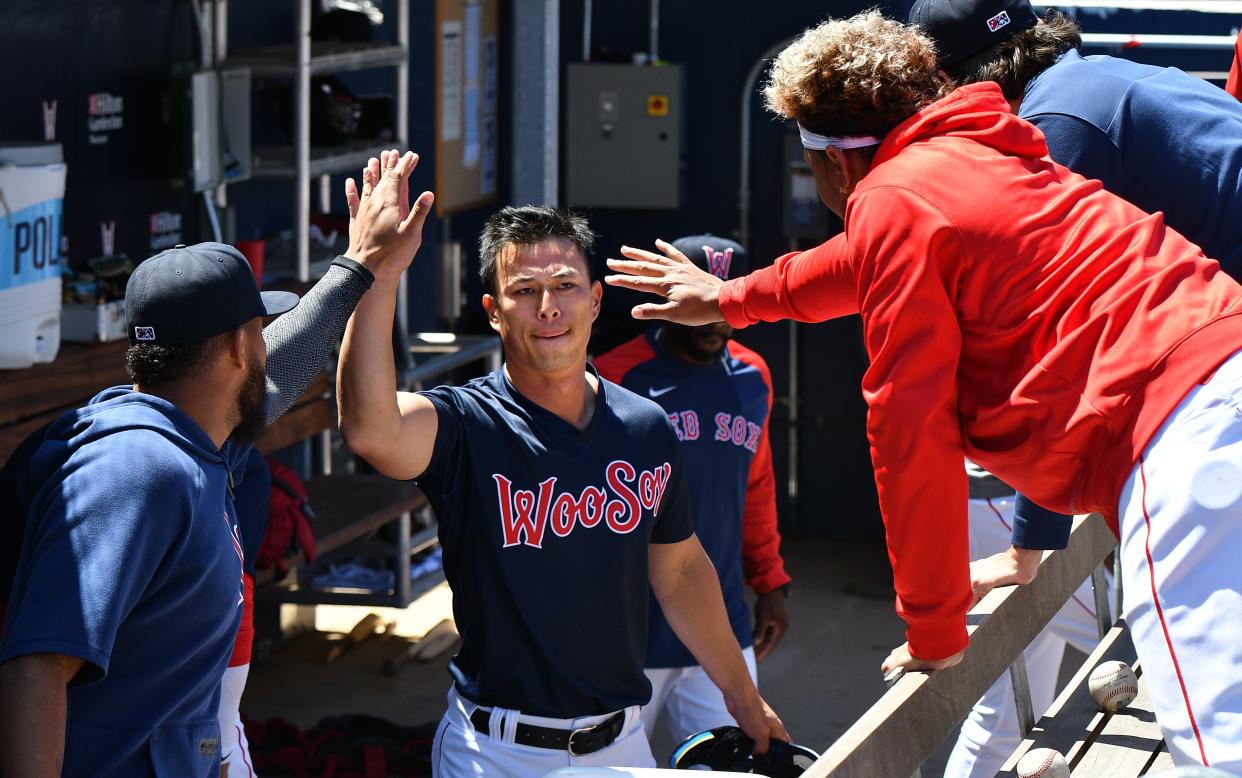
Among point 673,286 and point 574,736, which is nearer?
point 673,286

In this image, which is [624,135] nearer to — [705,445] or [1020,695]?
[705,445]

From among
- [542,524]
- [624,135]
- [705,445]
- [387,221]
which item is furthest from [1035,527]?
[624,135]

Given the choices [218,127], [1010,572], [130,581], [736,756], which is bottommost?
[736,756]

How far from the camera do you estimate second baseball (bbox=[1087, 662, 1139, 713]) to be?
3463 millimetres

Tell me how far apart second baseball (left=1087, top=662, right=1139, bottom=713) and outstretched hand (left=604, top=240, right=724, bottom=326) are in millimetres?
1226

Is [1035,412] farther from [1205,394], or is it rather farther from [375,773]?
[375,773]

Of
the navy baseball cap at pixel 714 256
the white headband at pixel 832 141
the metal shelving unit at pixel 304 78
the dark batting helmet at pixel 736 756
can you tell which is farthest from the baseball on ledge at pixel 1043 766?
the metal shelving unit at pixel 304 78

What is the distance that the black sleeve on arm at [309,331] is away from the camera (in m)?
3.04

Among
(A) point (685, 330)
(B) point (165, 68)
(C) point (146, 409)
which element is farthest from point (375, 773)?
(C) point (146, 409)

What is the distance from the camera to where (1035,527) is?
3414 mm

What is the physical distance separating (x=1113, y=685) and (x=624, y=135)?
5615 mm

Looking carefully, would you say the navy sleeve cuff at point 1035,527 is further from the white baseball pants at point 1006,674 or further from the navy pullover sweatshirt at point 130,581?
the navy pullover sweatshirt at point 130,581

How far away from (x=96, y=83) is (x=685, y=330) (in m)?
2.45

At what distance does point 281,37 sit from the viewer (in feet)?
23.3
